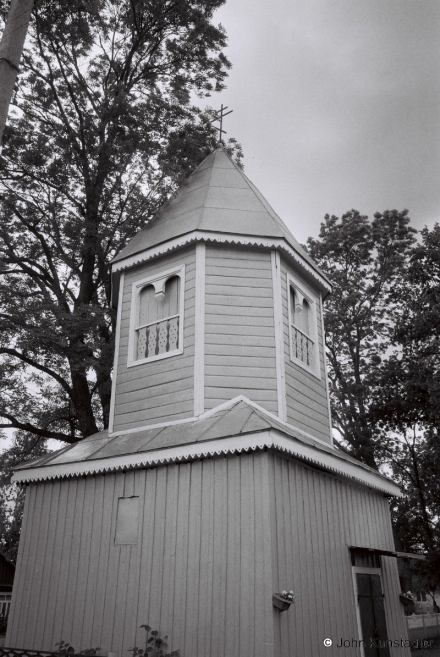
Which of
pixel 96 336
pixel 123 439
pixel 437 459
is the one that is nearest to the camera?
pixel 123 439

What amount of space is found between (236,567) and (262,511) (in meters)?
0.74

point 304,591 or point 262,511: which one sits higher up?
point 262,511

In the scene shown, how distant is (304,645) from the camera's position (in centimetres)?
691

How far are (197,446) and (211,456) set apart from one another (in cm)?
23

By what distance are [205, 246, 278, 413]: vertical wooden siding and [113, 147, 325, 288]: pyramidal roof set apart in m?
0.49

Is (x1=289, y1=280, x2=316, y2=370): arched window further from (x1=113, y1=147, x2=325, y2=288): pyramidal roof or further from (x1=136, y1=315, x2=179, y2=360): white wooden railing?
(x1=136, y1=315, x2=179, y2=360): white wooden railing

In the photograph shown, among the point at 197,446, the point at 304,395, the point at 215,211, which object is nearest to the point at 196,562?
the point at 197,446

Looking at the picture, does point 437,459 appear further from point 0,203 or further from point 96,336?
point 0,203

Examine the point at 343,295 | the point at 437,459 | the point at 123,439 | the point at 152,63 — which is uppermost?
the point at 152,63

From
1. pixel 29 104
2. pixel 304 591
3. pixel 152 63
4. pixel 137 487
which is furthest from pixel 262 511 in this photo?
pixel 152 63

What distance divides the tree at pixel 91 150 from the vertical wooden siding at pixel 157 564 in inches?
205

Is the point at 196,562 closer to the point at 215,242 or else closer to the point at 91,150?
the point at 215,242

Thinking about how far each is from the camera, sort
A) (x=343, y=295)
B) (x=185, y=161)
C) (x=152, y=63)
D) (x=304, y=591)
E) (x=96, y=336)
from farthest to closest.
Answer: (x=343, y=295) → (x=152, y=63) → (x=185, y=161) → (x=96, y=336) → (x=304, y=591)

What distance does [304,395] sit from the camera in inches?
383
